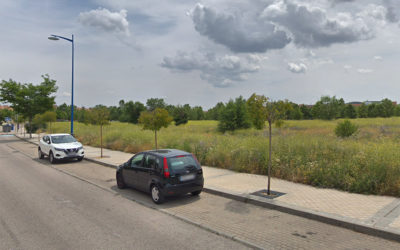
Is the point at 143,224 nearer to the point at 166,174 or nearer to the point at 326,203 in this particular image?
the point at 166,174

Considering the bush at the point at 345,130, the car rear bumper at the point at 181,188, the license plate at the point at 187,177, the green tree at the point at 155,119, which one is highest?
the green tree at the point at 155,119

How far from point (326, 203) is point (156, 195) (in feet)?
13.9

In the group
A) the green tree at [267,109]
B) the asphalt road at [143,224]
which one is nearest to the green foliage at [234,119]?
the asphalt road at [143,224]

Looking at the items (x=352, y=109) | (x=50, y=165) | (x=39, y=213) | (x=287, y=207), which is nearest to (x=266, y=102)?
(x=287, y=207)

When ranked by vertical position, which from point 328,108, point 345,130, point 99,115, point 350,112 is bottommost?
point 345,130

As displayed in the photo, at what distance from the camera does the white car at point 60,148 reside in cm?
1519

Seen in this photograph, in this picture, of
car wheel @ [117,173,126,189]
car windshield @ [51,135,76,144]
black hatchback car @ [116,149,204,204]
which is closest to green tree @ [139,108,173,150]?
A: car wheel @ [117,173,126,189]

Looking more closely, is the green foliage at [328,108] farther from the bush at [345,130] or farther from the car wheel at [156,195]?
the car wheel at [156,195]

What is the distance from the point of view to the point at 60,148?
1520 cm

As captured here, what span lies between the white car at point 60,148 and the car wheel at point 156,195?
9.59 metres

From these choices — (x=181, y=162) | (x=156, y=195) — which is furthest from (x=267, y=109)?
(x=156, y=195)

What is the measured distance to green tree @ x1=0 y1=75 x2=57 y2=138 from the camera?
31.8m

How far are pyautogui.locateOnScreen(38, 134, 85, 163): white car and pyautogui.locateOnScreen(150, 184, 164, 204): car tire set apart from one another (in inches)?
376

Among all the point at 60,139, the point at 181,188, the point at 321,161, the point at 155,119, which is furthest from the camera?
the point at 60,139
